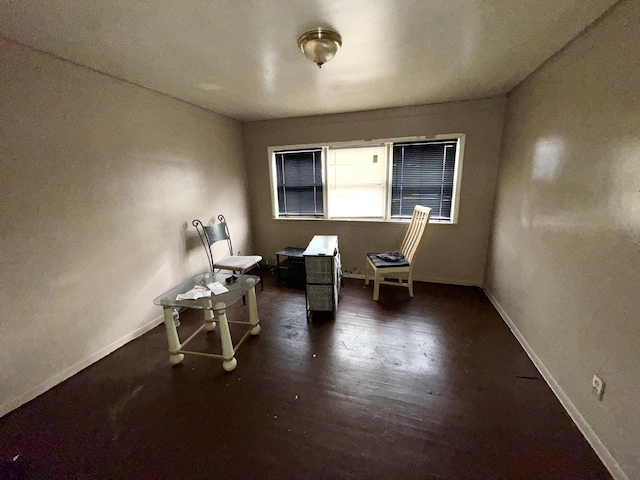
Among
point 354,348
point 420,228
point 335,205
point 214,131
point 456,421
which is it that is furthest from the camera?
point 335,205

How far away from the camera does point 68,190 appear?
6.11 ft

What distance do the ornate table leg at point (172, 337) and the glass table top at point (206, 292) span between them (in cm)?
9

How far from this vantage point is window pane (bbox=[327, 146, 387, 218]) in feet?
11.6

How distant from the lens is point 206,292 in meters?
2.18

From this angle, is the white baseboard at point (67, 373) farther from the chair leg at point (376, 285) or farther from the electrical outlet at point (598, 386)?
the electrical outlet at point (598, 386)

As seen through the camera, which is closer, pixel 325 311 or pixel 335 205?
pixel 325 311

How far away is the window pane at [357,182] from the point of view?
11.6 feet

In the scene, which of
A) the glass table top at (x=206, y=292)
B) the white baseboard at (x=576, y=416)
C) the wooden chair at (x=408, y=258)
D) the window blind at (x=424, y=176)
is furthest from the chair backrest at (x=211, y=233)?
the white baseboard at (x=576, y=416)

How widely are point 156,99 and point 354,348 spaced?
9.98 feet

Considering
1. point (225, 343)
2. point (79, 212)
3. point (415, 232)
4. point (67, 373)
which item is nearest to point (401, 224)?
point (415, 232)

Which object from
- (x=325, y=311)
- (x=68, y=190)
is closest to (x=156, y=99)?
(x=68, y=190)

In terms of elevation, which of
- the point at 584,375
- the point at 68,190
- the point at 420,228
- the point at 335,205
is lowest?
the point at 584,375

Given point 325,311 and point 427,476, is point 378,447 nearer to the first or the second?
point 427,476

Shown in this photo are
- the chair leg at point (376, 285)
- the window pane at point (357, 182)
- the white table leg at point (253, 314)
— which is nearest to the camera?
the white table leg at point (253, 314)
